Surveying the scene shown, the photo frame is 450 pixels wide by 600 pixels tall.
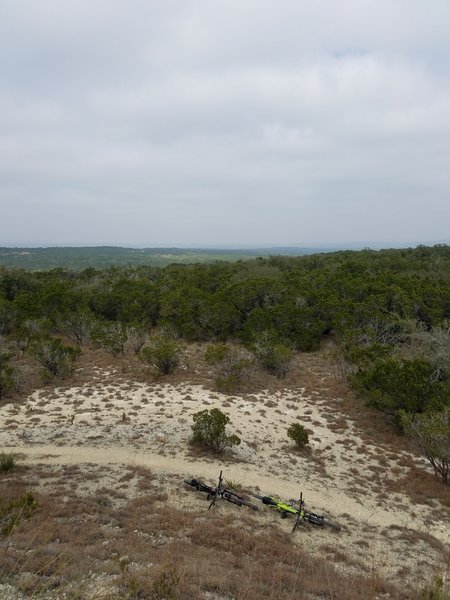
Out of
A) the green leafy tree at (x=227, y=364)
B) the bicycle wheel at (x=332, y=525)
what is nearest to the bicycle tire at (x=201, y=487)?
the bicycle wheel at (x=332, y=525)

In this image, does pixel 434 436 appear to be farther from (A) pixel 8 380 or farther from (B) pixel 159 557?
(A) pixel 8 380

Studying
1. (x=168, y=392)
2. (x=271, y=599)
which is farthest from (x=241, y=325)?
(x=271, y=599)

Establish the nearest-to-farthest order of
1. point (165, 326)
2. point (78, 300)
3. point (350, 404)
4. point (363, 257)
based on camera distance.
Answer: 1. point (350, 404)
2. point (165, 326)
3. point (78, 300)
4. point (363, 257)

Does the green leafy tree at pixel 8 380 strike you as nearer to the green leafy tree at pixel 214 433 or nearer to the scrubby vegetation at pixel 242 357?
the scrubby vegetation at pixel 242 357

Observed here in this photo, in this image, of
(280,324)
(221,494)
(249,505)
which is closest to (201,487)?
(221,494)

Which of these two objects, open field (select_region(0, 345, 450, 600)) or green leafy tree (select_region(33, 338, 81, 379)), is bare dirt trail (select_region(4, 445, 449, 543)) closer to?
open field (select_region(0, 345, 450, 600))

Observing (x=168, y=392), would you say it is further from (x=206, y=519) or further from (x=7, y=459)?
(x=206, y=519)
